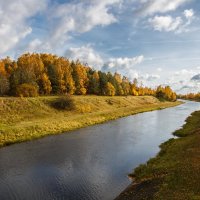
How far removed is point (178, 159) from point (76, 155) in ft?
46.7

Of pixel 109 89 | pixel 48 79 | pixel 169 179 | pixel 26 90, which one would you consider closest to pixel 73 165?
pixel 169 179

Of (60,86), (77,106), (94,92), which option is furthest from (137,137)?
(94,92)

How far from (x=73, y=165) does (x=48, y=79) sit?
79514 mm

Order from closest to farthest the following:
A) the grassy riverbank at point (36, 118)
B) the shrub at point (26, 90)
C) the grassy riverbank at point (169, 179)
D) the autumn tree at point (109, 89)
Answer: the grassy riverbank at point (169, 179) → the grassy riverbank at point (36, 118) → the shrub at point (26, 90) → the autumn tree at point (109, 89)

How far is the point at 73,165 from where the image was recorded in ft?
107

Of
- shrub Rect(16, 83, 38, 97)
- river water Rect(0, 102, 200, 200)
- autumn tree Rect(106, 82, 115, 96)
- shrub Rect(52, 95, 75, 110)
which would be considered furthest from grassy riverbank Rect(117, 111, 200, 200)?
autumn tree Rect(106, 82, 115, 96)

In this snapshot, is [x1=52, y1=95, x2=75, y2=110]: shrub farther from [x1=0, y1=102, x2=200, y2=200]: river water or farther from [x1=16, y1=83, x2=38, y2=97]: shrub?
[x1=0, y1=102, x2=200, y2=200]: river water

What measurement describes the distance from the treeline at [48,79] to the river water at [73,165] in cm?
4673

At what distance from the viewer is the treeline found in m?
93.4

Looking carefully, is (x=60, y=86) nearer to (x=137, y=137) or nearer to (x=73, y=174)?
(x=137, y=137)

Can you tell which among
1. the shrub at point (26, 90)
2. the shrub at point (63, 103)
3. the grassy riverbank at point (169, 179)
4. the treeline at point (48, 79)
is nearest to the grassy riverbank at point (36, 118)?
the shrub at point (63, 103)

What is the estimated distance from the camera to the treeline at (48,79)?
93.4 metres

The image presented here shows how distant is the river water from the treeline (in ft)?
153

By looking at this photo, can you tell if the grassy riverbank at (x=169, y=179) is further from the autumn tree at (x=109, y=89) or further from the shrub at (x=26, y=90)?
the autumn tree at (x=109, y=89)
